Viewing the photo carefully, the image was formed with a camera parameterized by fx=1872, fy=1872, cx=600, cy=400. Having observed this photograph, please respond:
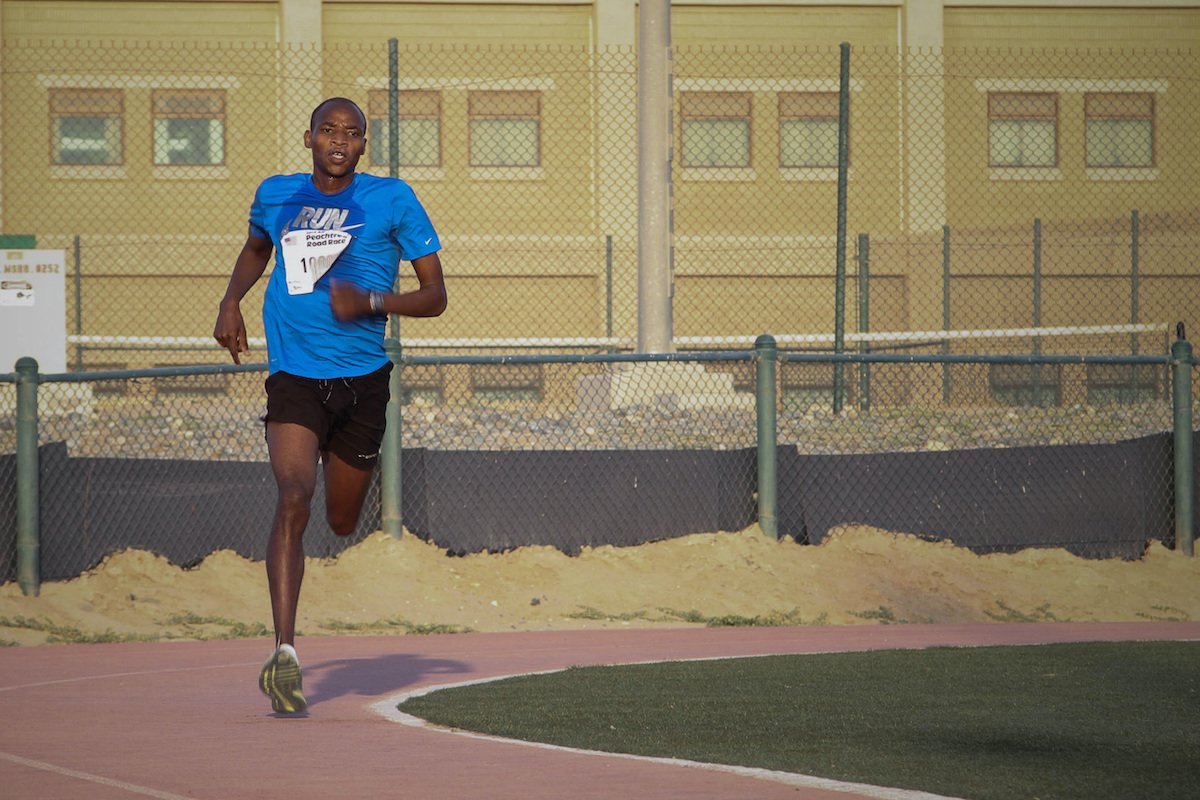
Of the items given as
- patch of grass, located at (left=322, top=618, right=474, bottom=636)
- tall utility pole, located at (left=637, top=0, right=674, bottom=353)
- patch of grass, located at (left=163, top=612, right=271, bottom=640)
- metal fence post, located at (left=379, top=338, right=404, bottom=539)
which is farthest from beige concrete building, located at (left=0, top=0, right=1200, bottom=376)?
patch of grass, located at (left=163, top=612, right=271, bottom=640)

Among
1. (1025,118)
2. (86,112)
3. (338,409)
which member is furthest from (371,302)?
(1025,118)

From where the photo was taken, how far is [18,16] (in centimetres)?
3175

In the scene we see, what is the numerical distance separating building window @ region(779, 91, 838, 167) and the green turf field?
24.6 m

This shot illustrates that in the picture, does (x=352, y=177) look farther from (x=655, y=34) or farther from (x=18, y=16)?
(x=18, y=16)

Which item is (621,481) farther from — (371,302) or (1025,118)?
(1025,118)

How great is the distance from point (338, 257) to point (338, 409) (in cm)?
55

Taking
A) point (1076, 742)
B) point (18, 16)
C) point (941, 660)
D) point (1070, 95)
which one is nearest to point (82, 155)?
point (18, 16)

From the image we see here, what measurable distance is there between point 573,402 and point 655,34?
3.28m

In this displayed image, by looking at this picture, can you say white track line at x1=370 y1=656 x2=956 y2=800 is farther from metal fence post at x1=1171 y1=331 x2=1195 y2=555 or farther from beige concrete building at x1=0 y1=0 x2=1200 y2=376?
beige concrete building at x1=0 y1=0 x2=1200 y2=376

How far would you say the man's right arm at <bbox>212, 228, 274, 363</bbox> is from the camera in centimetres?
674

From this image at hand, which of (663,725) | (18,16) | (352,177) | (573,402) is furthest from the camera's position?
(18,16)

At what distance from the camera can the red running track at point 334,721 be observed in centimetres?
505

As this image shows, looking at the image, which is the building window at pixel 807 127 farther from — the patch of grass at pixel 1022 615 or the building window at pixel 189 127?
the patch of grass at pixel 1022 615

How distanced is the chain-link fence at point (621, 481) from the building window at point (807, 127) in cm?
1880
